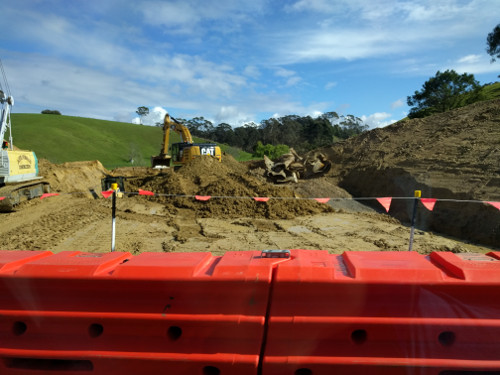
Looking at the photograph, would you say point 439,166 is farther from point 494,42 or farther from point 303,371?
point 494,42

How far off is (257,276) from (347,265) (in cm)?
71

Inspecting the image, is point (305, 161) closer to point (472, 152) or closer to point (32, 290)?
point (472, 152)

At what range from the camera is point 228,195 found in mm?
11648

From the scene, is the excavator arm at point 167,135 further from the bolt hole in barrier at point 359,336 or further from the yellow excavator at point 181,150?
the bolt hole in barrier at point 359,336

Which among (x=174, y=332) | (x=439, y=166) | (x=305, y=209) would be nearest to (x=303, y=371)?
(x=174, y=332)

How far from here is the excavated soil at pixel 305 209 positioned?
8219mm

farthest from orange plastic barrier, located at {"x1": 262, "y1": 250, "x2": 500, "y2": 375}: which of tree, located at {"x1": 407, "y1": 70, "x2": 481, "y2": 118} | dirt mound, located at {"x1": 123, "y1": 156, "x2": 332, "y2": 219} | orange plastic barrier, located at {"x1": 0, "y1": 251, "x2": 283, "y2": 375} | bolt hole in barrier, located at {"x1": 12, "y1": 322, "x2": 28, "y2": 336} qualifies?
tree, located at {"x1": 407, "y1": 70, "x2": 481, "y2": 118}

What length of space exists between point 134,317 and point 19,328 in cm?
91

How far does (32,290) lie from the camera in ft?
8.17

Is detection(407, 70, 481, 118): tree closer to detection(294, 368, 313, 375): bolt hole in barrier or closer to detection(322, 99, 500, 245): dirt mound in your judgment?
detection(322, 99, 500, 245): dirt mound

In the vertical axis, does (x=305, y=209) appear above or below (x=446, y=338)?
below

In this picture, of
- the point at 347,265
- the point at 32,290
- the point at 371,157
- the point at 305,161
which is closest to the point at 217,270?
the point at 347,265

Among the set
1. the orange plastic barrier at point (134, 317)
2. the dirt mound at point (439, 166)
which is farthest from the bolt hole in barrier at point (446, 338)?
the dirt mound at point (439, 166)

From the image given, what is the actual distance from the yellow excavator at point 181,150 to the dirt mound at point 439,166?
703cm
